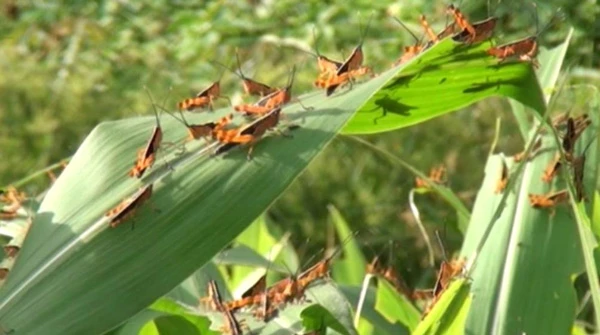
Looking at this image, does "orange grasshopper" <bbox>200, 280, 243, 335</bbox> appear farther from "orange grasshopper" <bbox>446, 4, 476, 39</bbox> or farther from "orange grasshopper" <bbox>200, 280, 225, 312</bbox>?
"orange grasshopper" <bbox>446, 4, 476, 39</bbox>

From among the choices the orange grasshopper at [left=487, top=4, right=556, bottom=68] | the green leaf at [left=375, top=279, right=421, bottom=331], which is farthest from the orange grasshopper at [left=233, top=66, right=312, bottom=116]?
the green leaf at [left=375, top=279, right=421, bottom=331]

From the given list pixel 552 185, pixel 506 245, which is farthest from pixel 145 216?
pixel 552 185

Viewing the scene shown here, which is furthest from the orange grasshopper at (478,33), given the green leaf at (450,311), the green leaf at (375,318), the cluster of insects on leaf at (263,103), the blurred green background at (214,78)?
the blurred green background at (214,78)

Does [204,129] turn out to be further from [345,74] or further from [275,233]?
[275,233]

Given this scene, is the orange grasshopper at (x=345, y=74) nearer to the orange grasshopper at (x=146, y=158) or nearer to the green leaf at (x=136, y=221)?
the green leaf at (x=136, y=221)

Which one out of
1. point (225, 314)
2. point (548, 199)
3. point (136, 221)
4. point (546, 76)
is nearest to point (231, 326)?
point (225, 314)

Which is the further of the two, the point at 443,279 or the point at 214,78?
the point at 214,78

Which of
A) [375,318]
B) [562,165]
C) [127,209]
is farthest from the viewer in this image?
[375,318]
